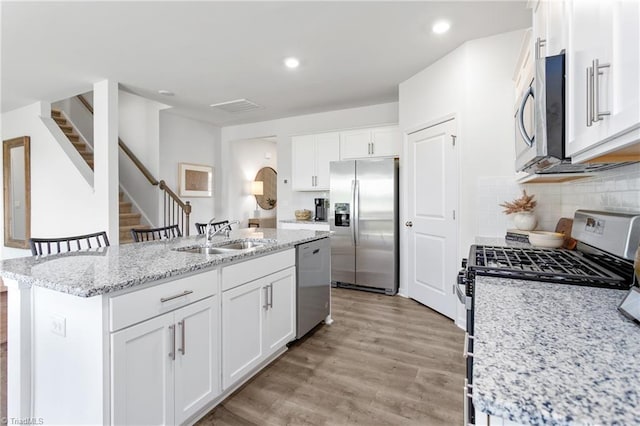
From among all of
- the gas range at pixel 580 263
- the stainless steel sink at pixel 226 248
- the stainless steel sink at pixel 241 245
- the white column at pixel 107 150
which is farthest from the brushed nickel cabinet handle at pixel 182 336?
the white column at pixel 107 150

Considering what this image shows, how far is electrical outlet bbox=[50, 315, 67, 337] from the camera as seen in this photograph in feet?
4.41

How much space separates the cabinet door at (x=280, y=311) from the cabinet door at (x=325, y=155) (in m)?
2.60

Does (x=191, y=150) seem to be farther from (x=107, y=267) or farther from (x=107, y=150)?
(x=107, y=267)

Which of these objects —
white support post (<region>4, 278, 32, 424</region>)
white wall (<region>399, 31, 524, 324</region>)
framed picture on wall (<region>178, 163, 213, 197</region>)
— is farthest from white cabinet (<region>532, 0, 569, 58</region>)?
framed picture on wall (<region>178, 163, 213, 197</region>)

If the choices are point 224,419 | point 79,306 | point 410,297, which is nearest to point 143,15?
point 79,306

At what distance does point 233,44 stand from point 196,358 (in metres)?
2.60

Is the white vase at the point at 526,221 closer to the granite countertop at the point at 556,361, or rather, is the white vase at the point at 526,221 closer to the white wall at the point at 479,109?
the white wall at the point at 479,109

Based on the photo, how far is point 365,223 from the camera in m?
4.23

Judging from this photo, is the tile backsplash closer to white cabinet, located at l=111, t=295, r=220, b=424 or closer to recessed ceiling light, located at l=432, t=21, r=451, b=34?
recessed ceiling light, located at l=432, t=21, r=451, b=34

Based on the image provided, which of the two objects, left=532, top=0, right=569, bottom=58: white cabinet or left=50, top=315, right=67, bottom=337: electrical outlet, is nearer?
left=532, top=0, right=569, bottom=58: white cabinet

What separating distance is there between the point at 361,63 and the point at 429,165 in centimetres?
130

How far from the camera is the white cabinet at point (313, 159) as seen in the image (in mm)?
4832

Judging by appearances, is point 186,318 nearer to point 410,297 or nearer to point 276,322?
point 276,322

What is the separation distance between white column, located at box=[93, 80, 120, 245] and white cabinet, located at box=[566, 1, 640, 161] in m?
4.22
